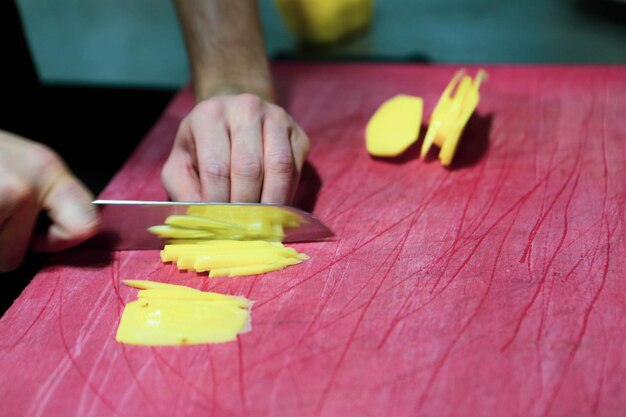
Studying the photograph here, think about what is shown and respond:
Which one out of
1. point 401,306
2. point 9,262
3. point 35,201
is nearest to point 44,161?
point 35,201

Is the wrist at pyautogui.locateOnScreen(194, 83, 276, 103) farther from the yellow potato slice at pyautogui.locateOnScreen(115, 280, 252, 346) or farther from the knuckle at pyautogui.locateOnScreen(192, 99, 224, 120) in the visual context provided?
the yellow potato slice at pyautogui.locateOnScreen(115, 280, 252, 346)

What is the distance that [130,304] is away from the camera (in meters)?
0.90

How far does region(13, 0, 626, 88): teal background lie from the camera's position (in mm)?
1863

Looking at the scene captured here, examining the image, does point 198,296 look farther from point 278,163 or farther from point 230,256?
point 278,163

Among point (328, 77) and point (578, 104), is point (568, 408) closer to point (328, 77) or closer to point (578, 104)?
point (578, 104)

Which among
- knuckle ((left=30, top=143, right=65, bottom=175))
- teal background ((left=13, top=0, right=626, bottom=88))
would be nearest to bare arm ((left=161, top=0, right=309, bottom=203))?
knuckle ((left=30, top=143, right=65, bottom=175))

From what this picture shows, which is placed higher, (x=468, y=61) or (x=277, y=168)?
(x=277, y=168)

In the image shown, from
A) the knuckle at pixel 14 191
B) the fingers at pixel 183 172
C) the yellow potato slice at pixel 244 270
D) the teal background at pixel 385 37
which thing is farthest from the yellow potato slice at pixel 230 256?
the teal background at pixel 385 37

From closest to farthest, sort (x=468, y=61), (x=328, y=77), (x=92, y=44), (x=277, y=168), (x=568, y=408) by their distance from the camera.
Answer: (x=568, y=408) → (x=277, y=168) → (x=328, y=77) → (x=468, y=61) → (x=92, y=44)

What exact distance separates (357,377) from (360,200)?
405mm

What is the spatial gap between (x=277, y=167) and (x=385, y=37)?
111 centimetres

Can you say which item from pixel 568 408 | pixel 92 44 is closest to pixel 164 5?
pixel 92 44

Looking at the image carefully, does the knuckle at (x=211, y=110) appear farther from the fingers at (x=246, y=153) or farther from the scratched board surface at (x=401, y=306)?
the scratched board surface at (x=401, y=306)

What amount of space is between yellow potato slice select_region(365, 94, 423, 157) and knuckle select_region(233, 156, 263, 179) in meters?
0.29
